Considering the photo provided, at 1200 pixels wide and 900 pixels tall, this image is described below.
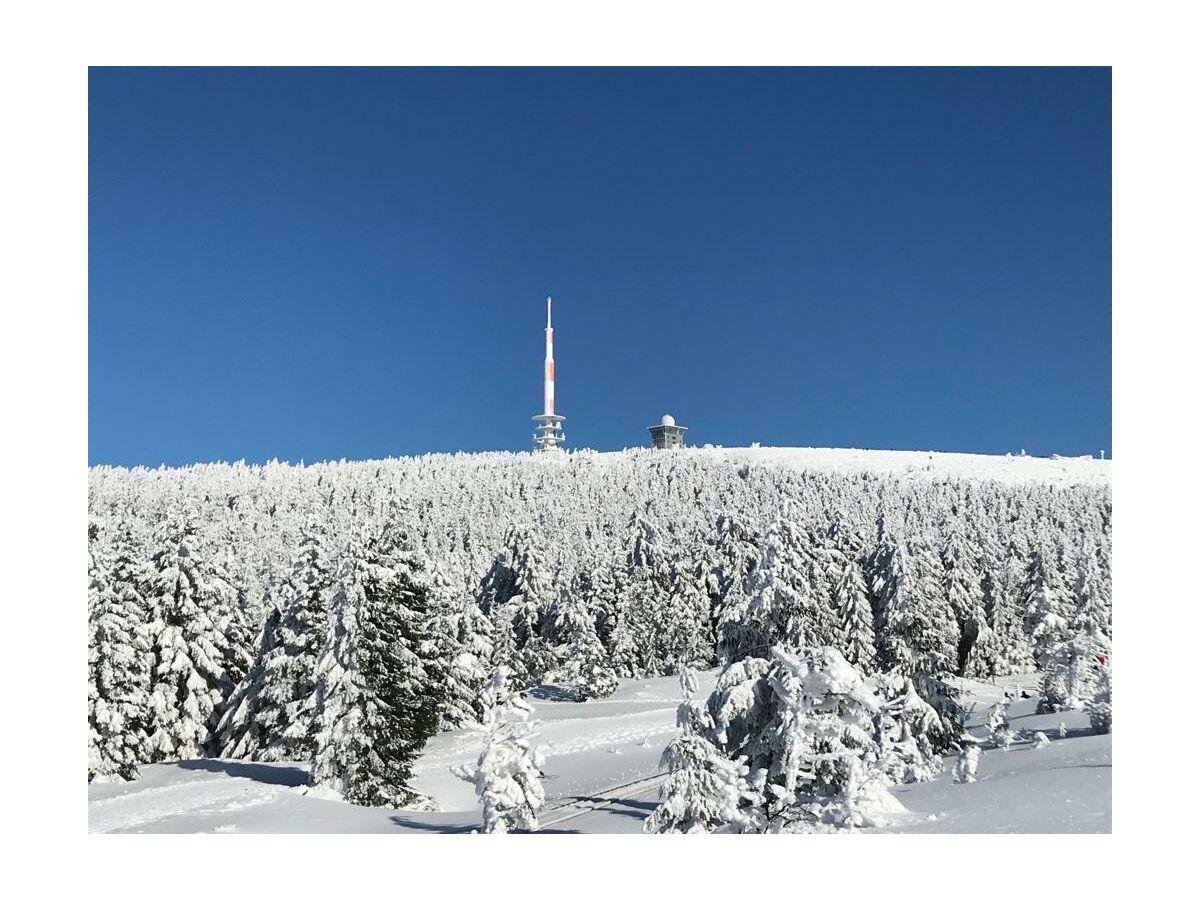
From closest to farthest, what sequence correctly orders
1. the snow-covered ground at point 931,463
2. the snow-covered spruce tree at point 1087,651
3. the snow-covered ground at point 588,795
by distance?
the snow-covered ground at point 588,795 < the snow-covered spruce tree at point 1087,651 < the snow-covered ground at point 931,463

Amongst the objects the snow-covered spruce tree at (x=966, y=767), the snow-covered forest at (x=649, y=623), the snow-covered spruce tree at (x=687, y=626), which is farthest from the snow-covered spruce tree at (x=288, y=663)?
the snow-covered spruce tree at (x=687, y=626)

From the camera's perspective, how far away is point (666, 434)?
3606 centimetres

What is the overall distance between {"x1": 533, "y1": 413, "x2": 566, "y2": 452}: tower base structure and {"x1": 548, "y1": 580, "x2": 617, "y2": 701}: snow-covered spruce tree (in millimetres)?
8062

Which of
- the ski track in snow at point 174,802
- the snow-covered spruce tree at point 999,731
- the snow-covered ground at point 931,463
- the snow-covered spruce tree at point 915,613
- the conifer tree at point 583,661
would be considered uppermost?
the snow-covered ground at point 931,463

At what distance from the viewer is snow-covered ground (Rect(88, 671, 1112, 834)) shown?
1430 centimetres

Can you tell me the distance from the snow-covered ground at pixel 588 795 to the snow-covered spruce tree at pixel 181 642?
3.82 m

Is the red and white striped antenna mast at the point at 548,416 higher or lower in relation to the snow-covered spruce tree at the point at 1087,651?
higher

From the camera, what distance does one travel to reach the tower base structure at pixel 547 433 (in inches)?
1554

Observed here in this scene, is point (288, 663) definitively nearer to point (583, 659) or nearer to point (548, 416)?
point (583, 659)

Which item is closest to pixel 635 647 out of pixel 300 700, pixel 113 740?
pixel 300 700

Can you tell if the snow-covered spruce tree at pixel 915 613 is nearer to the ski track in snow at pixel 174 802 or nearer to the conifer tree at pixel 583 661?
the conifer tree at pixel 583 661

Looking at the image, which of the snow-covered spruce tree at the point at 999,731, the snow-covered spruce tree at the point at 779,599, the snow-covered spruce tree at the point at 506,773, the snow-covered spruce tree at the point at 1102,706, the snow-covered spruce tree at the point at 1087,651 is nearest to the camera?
the snow-covered spruce tree at the point at 779,599

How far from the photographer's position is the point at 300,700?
2347 centimetres
